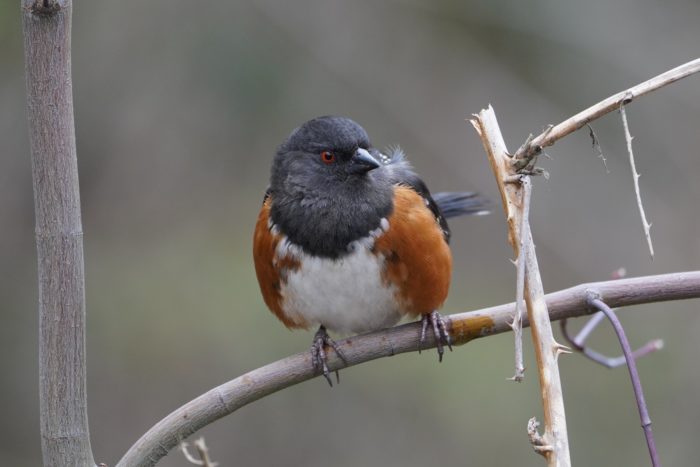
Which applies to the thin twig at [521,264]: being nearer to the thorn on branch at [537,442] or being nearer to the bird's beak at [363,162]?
the thorn on branch at [537,442]

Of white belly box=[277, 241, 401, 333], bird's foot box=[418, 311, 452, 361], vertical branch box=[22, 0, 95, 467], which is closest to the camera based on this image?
vertical branch box=[22, 0, 95, 467]

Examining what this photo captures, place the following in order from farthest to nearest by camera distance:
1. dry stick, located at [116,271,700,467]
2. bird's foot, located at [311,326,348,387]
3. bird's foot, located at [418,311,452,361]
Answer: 1. bird's foot, located at [418,311,452,361]
2. bird's foot, located at [311,326,348,387]
3. dry stick, located at [116,271,700,467]

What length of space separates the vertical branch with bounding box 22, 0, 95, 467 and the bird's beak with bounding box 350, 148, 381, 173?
1.42 meters

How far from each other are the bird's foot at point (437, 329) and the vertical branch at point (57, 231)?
0.98 metres

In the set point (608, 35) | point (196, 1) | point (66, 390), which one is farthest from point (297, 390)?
point (66, 390)

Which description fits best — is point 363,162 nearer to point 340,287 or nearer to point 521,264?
point 340,287

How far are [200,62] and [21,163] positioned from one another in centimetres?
110

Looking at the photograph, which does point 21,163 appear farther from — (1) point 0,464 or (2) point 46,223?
(2) point 46,223

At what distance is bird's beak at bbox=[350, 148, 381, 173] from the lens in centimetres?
299

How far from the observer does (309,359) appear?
7.52ft

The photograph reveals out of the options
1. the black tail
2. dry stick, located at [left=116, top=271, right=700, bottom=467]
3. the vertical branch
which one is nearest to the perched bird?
dry stick, located at [left=116, top=271, right=700, bottom=467]

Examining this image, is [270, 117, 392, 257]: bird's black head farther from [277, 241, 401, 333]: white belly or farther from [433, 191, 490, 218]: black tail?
[433, 191, 490, 218]: black tail

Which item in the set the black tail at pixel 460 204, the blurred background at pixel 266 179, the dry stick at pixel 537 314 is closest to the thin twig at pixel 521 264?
the dry stick at pixel 537 314

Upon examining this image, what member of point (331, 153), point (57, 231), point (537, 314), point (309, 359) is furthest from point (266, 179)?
point (537, 314)
